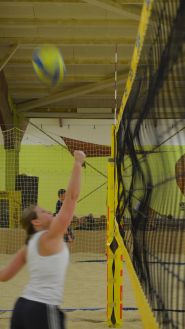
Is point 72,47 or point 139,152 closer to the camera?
point 139,152

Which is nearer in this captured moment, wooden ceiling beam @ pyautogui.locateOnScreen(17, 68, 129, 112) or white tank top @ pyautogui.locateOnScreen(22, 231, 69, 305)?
white tank top @ pyautogui.locateOnScreen(22, 231, 69, 305)

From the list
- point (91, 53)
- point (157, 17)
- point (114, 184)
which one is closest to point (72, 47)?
point (91, 53)

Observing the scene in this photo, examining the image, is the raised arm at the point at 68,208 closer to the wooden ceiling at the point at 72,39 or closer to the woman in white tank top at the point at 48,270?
the woman in white tank top at the point at 48,270

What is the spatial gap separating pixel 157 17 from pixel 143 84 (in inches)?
32.9

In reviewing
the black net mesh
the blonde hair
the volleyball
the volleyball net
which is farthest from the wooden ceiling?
the blonde hair

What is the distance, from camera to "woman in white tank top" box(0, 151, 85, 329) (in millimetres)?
2637

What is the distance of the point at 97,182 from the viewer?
679 inches

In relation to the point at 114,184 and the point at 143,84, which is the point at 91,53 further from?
the point at 143,84

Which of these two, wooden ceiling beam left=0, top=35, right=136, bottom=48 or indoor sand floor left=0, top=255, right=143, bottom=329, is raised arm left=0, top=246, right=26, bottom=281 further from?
wooden ceiling beam left=0, top=35, right=136, bottom=48

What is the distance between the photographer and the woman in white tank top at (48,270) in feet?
8.65

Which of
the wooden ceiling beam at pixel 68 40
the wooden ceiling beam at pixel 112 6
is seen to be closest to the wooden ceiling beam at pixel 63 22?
the wooden ceiling beam at pixel 68 40

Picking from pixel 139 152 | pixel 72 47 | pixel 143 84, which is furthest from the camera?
pixel 72 47

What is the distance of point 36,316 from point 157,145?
3.81ft

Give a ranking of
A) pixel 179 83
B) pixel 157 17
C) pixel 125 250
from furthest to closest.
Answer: pixel 125 250 < pixel 157 17 < pixel 179 83
